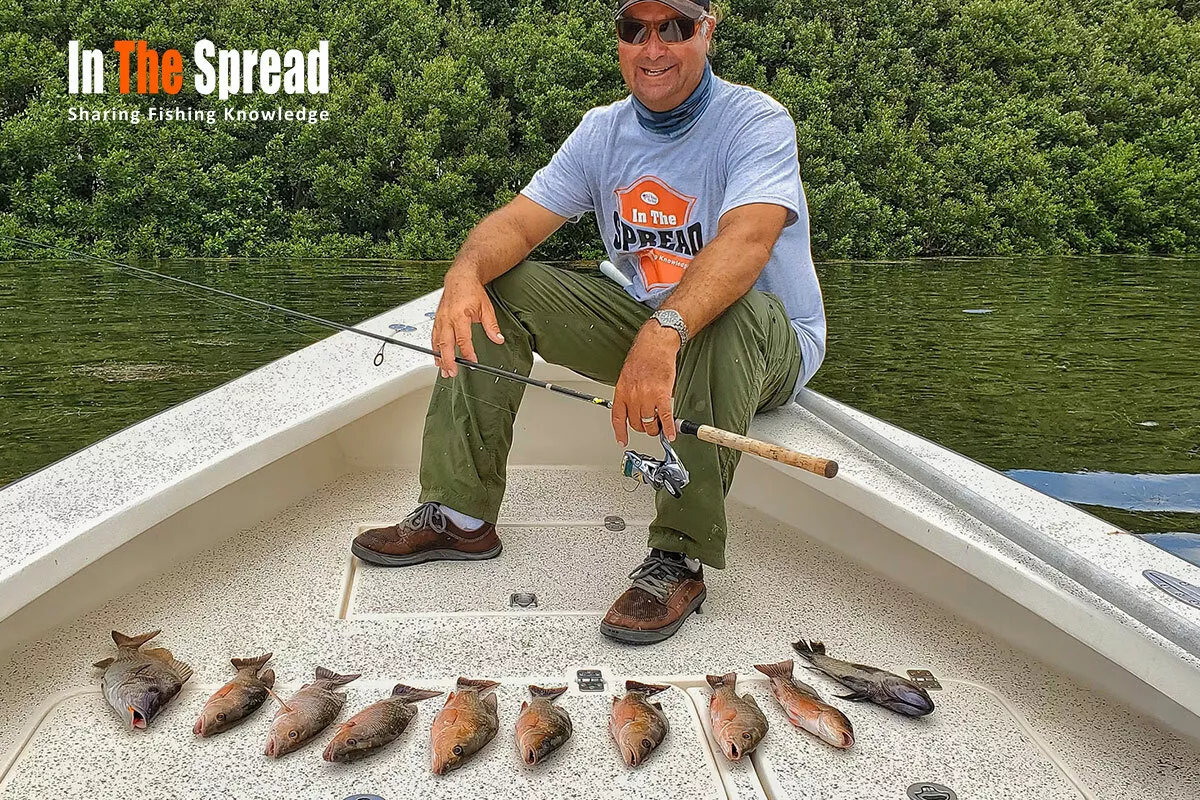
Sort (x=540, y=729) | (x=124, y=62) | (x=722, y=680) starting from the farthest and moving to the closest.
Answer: (x=124, y=62) < (x=722, y=680) < (x=540, y=729)

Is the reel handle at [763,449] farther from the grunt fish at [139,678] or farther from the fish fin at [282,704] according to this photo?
the grunt fish at [139,678]

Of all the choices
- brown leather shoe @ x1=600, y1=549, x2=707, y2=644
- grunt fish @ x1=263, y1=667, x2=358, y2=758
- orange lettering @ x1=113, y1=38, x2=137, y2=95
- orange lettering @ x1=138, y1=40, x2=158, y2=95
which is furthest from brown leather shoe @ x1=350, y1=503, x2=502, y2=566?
orange lettering @ x1=113, y1=38, x2=137, y2=95

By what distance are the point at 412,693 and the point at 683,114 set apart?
57.5 inches

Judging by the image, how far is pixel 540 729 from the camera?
174 centimetres

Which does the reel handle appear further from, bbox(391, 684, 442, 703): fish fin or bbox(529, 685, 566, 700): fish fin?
bbox(391, 684, 442, 703): fish fin

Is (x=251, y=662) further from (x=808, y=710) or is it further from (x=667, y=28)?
(x=667, y=28)

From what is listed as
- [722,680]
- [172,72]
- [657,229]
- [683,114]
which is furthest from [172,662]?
[172,72]

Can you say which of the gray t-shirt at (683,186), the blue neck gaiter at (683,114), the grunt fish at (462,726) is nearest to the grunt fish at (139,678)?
the grunt fish at (462,726)

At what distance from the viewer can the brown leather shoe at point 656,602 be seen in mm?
2143

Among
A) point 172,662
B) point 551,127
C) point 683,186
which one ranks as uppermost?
point 551,127

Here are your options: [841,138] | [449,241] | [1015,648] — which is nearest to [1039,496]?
[1015,648]

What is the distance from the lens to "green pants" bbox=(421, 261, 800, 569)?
217 cm

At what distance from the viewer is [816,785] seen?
168cm

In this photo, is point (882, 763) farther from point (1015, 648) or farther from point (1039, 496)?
point (1039, 496)
